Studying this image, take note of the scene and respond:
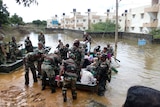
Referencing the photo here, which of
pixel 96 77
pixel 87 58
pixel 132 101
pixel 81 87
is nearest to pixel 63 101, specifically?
pixel 81 87

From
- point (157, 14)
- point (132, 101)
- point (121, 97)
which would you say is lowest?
point (121, 97)

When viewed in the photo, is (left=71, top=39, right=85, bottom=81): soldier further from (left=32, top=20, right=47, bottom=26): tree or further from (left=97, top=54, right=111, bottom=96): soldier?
(left=32, top=20, right=47, bottom=26): tree

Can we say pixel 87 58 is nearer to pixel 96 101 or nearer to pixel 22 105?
pixel 96 101

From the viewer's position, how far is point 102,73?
25.1 feet

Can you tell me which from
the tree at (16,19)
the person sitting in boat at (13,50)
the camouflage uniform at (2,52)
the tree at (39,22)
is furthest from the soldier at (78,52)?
the tree at (39,22)

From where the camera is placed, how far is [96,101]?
23.8ft

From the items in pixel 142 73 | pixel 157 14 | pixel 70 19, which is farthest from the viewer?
pixel 70 19

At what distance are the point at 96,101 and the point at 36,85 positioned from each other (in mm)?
2754

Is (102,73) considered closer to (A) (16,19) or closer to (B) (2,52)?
(B) (2,52)

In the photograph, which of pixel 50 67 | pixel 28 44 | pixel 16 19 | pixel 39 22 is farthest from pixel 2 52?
pixel 39 22

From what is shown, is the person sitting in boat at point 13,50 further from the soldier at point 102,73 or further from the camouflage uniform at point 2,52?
the soldier at point 102,73

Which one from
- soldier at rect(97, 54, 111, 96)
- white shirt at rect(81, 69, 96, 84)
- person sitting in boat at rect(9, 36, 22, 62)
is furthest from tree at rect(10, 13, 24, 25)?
soldier at rect(97, 54, 111, 96)

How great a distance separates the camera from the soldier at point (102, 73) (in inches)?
296

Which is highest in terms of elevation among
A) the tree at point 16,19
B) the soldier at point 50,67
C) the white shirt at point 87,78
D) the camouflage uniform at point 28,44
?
the tree at point 16,19
